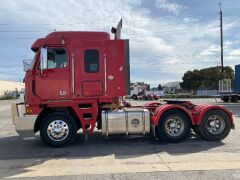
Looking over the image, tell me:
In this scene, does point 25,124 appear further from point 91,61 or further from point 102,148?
point 91,61

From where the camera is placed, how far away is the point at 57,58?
39.3ft

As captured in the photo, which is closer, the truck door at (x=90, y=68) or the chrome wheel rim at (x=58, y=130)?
the chrome wheel rim at (x=58, y=130)

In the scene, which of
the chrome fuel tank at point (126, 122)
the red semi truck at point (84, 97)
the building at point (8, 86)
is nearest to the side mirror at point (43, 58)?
the red semi truck at point (84, 97)

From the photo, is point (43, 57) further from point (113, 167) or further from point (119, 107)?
point (113, 167)

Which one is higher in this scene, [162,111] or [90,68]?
[90,68]

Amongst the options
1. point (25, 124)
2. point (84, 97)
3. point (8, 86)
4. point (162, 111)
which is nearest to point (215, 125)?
point (162, 111)

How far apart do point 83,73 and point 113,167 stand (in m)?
3.81

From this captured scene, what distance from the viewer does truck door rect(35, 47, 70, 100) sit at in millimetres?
11922

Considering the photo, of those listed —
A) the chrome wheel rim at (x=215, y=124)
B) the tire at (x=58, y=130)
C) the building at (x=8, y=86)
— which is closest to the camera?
the tire at (x=58, y=130)

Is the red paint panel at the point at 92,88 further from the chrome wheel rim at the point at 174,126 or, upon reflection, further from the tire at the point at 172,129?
the chrome wheel rim at the point at 174,126

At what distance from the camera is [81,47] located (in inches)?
472

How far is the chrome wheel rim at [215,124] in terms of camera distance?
1260cm

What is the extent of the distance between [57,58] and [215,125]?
5167 mm

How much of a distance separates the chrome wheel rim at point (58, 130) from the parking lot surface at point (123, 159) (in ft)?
1.27
